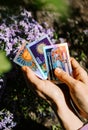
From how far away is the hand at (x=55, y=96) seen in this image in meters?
2.45

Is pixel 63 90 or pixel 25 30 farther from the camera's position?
pixel 25 30

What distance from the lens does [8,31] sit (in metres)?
3.21

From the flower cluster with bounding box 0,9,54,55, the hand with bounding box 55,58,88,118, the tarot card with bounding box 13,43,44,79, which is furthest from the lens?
the flower cluster with bounding box 0,9,54,55

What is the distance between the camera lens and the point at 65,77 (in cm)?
248

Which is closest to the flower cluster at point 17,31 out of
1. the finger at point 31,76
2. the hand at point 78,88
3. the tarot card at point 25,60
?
the tarot card at point 25,60

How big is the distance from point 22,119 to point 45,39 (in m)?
1.32

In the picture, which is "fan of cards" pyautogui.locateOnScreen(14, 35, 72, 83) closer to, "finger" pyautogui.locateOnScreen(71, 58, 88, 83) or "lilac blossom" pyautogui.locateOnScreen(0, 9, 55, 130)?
"finger" pyautogui.locateOnScreen(71, 58, 88, 83)

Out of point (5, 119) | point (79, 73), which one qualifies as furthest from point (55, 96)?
point (5, 119)

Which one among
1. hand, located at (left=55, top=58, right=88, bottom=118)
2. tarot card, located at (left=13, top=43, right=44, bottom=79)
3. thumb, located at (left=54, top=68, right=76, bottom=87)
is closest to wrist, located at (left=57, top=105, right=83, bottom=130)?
hand, located at (left=55, top=58, right=88, bottom=118)

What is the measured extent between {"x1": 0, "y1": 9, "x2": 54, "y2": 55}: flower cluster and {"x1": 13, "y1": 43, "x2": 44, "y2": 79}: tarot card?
0.35m

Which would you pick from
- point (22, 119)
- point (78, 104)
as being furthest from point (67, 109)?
point (22, 119)

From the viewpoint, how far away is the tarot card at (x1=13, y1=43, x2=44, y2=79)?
2648mm

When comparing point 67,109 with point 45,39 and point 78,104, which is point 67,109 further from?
point 45,39

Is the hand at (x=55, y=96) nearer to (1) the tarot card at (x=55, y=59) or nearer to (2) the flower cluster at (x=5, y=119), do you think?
(1) the tarot card at (x=55, y=59)
